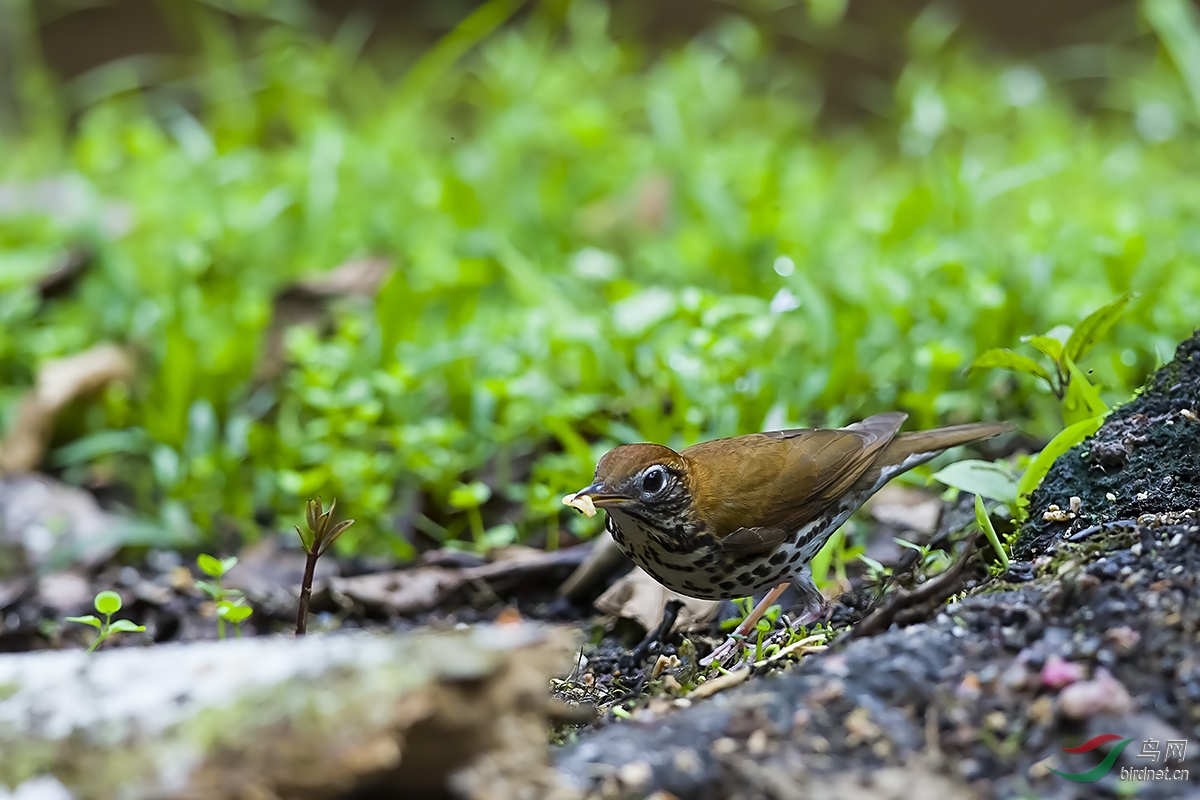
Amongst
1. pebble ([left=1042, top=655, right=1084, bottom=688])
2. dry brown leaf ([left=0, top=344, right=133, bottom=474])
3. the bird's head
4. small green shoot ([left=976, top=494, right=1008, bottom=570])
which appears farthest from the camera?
dry brown leaf ([left=0, top=344, right=133, bottom=474])

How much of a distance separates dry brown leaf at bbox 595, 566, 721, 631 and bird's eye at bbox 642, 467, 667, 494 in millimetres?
461

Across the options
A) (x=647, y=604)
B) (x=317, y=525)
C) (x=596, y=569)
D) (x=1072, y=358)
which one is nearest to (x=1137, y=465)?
(x=1072, y=358)

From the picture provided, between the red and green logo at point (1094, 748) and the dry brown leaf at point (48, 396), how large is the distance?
167 inches

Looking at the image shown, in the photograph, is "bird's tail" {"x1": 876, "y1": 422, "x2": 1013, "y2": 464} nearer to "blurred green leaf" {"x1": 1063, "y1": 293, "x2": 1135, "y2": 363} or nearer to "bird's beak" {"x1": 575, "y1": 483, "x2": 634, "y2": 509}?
"blurred green leaf" {"x1": 1063, "y1": 293, "x2": 1135, "y2": 363}

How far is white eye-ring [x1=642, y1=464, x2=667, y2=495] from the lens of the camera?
2.74 meters

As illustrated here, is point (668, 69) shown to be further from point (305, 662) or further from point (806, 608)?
point (305, 662)

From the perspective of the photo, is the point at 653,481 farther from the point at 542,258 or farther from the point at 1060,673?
the point at 542,258

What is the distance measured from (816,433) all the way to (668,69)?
476 cm

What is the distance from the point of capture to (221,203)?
579 centimetres

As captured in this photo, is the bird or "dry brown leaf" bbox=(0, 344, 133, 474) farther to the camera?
"dry brown leaf" bbox=(0, 344, 133, 474)

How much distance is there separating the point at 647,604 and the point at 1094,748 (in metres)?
1.66

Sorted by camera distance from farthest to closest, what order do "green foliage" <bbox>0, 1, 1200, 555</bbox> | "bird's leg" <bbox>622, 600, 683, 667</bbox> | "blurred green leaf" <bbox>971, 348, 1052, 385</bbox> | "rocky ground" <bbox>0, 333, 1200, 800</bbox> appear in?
"green foliage" <bbox>0, 1, 1200, 555</bbox>
"bird's leg" <bbox>622, 600, 683, 667</bbox>
"blurred green leaf" <bbox>971, 348, 1052, 385</bbox>
"rocky ground" <bbox>0, 333, 1200, 800</bbox>

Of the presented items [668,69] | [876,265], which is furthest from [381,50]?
[876,265]

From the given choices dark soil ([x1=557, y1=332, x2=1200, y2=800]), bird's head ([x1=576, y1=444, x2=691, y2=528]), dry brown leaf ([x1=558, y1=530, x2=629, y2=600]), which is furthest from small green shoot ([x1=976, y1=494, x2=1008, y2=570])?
dry brown leaf ([x1=558, y1=530, x2=629, y2=600])
